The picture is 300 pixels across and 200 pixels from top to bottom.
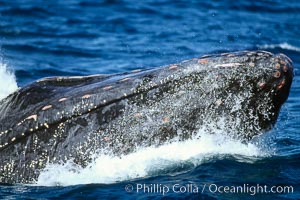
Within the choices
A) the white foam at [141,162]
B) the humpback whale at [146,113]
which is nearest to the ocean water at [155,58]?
the white foam at [141,162]

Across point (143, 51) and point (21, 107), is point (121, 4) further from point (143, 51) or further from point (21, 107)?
point (21, 107)

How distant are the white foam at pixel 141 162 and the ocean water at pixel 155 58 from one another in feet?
0.03

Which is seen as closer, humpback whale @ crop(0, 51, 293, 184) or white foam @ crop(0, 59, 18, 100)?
humpback whale @ crop(0, 51, 293, 184)

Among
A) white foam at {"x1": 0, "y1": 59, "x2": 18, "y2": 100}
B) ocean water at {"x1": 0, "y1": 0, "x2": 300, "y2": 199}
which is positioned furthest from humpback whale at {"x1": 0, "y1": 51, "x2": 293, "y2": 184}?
white foam at {"x1": 0, "y1": 59, "x2": 18, "y2": 100}

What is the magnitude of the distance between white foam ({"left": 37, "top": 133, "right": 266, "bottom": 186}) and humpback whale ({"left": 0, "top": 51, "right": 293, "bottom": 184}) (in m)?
0.08

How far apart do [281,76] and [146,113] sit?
137 cm

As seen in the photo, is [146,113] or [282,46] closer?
[146,113]

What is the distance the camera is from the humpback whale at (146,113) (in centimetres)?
796

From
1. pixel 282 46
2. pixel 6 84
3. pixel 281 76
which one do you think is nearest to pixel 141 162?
pixel 281 76

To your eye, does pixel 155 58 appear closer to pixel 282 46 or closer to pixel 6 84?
Answer: pixel 282 46

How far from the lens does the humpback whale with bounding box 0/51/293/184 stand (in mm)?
7965

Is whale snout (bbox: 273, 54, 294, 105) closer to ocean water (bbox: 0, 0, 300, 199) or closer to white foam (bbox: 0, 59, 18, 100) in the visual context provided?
ocean water (bbox: 0, 0, 300, 199)

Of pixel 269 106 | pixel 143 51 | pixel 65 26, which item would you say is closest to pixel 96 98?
pixel 269 106

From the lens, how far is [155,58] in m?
16.6
